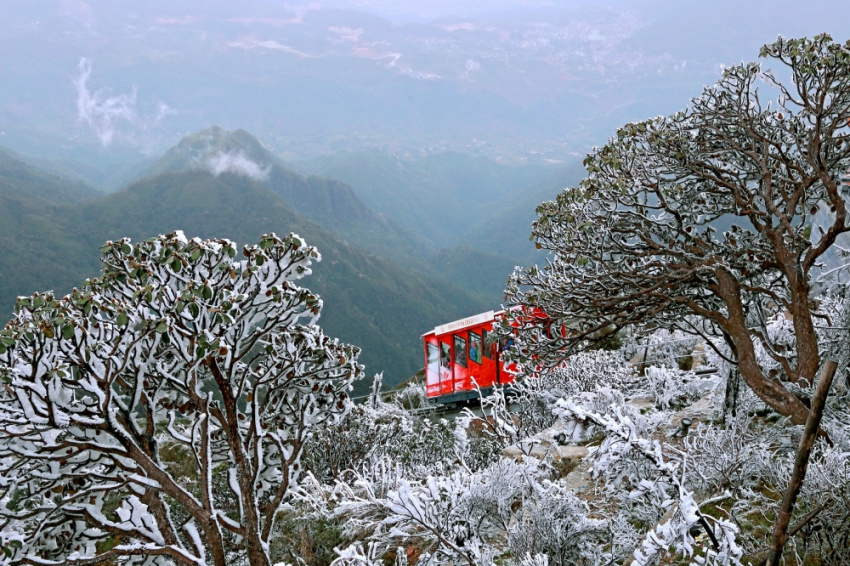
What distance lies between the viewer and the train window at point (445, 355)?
19219 mm

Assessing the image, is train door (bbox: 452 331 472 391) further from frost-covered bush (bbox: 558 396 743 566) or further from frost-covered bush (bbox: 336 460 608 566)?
frost-covered bush (bbox: 558 396 743 566)

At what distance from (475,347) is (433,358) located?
8.95 feet

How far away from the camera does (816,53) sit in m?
5.55

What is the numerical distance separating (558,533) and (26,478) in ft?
11.5

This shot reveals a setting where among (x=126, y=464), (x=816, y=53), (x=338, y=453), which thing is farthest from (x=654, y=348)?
(x=126, y=464)

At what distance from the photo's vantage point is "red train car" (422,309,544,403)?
17.5m

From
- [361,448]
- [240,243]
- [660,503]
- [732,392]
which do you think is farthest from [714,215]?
[240,243]

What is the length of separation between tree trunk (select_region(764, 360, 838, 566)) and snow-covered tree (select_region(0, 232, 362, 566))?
2.99 meters

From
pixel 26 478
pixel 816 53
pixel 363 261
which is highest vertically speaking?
pixel 363 261

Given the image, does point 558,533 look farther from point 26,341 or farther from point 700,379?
point 700,379

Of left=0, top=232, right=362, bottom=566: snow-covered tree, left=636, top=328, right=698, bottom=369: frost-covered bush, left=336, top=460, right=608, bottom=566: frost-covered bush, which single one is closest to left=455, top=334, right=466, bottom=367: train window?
left=636, top=328, right=698, bottom=369: frost-covered bush

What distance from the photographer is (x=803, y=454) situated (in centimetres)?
207

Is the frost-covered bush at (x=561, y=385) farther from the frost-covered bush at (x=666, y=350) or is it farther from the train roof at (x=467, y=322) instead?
the train roof at (x=467, y=322)

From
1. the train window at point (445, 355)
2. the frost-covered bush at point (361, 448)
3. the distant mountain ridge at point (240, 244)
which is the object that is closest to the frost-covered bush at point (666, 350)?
the frost-covered bush at point (361, 448)
